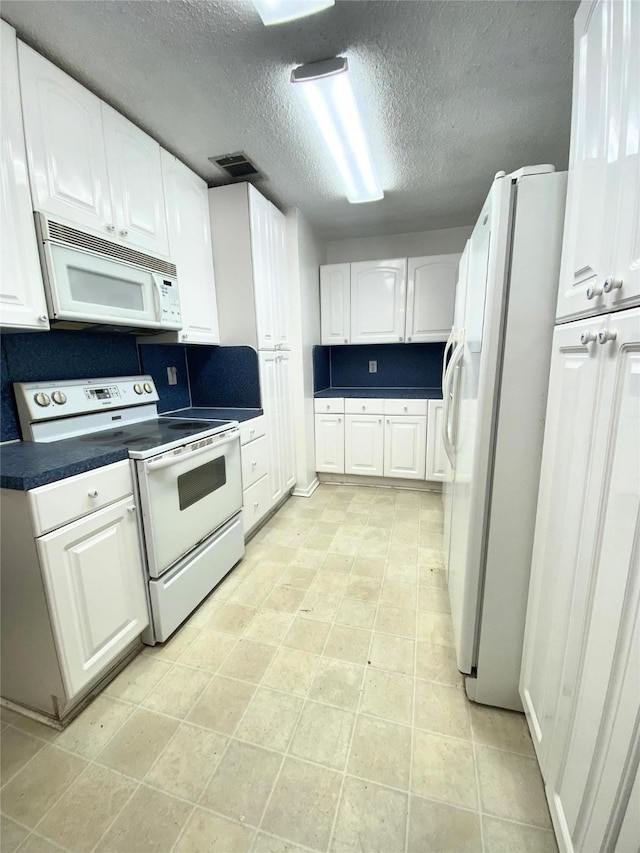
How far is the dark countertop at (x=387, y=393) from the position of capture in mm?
3127

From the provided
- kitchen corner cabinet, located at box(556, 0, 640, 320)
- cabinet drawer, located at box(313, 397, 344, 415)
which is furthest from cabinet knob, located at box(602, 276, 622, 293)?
cabinet drawer, located at box(313, 397, 344, 415)

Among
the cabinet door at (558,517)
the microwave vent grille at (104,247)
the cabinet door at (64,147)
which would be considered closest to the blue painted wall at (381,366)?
the microwave vent grille at (104,247)

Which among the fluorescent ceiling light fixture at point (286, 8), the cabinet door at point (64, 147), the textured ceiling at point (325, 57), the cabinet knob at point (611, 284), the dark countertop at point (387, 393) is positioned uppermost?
the textured ceiling at point (325, 57)

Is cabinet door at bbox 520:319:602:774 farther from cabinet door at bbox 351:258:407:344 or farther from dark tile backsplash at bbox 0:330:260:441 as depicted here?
cabinet door at bbox 351:258:407:344

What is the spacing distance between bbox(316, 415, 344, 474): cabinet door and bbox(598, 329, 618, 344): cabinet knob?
8.65 ft

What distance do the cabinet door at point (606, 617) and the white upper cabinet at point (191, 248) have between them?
2029 mm

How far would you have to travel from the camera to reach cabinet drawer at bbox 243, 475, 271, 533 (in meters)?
2.31

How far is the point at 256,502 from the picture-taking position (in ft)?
7.98

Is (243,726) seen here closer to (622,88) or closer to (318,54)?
(622,88)

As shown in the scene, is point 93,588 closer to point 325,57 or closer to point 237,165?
point 325,57

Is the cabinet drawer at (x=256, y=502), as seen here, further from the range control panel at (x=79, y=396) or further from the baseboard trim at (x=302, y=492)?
the range control panel at (x=79, y=396)

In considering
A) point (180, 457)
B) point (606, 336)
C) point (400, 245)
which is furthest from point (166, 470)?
point (400, 245)

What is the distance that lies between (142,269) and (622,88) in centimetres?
183

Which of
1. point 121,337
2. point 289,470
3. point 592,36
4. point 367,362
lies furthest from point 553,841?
point 367,362
